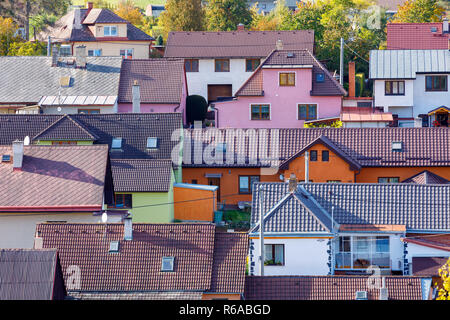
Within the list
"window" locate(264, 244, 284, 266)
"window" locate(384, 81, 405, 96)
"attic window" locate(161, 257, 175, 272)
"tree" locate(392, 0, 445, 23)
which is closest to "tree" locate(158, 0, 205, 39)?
"tree" locate(392, 0, 445, 23)

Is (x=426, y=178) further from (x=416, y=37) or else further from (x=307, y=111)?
(x=416, y=37)

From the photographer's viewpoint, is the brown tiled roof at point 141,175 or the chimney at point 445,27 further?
the chimney at point 445,27

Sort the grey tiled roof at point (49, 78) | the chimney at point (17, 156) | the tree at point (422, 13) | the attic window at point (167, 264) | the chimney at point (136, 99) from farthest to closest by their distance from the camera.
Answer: the tree at point (422, 13), the grey tiled roof at point (49, 78), the chimney at point (136, 99), the chimney at point (17, 156), the attic window at point (167, 264)

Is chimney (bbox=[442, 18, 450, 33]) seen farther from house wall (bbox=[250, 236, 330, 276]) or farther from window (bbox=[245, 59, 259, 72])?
house wall (bbox=[250, 236, 330, 276])

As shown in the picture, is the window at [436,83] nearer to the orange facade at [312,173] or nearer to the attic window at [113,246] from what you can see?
the orange facade at [312,173]

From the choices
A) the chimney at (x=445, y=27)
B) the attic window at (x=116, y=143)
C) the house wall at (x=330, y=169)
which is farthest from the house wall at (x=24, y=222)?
the chimney at (x=445, y=27)
